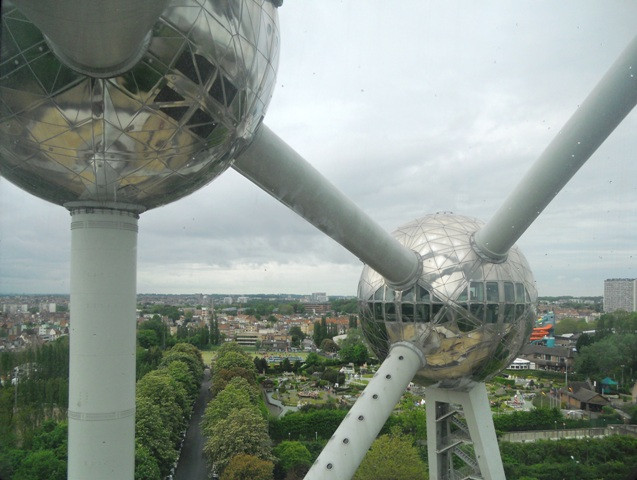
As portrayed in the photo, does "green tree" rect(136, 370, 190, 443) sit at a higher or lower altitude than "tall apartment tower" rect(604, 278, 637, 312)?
lower

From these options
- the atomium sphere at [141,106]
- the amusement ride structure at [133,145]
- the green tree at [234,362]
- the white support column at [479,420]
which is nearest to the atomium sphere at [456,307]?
the white support column at [479,420]

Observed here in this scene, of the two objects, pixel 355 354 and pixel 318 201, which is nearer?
pixel 318 201

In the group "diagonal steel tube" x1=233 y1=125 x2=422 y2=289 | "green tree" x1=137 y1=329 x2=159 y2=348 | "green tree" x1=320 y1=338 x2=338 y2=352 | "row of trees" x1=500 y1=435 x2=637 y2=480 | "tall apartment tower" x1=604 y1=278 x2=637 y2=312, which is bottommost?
"row of trees" x1=500 y1=435 x2=637 y2=480

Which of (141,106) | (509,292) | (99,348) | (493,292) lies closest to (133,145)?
(141,106)

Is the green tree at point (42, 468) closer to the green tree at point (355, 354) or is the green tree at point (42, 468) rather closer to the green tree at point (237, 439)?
the green tree at point (237, 439)

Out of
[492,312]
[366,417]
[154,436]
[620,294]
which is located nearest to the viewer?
[366,417]

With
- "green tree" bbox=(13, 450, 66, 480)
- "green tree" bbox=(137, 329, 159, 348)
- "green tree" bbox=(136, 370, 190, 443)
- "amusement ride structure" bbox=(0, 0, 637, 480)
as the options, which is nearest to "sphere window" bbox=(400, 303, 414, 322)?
"amusement ride structure" bbox=(0, 0, 637, 480)

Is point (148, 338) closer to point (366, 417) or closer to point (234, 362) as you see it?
point (234, 362)

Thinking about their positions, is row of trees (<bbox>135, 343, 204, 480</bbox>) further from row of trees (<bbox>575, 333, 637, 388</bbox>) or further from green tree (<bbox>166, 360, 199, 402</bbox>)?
row of trees (<bbox>575, 333, 637, 388</bbox>)
